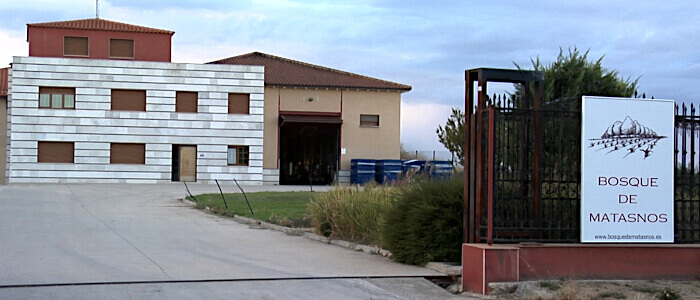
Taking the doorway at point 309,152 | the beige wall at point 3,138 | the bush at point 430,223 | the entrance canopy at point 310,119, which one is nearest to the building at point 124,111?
the entrance canopy at point 310,119

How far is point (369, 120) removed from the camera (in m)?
50.4

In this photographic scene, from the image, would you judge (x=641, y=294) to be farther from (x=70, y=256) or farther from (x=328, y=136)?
(x=328, y=136)

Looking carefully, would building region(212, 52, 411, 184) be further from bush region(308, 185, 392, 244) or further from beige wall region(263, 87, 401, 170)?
bush region(308, 185, 392, 244)

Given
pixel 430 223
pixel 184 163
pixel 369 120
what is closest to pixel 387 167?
pixel 369 120

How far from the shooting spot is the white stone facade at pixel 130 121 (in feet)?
148

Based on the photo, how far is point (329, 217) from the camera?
16.3 metres

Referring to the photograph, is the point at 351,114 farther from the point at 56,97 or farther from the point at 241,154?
the point at 56,97

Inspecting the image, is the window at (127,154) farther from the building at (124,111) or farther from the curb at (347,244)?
the curb at (347,244)

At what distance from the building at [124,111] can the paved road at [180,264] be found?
25.9 m

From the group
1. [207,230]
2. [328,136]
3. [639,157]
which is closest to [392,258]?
[639,157]

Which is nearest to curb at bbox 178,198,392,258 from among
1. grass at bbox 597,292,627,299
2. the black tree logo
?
A: the black tree logo

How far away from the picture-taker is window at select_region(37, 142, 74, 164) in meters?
45.6

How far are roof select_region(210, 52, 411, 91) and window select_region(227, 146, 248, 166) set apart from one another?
446 centimetres

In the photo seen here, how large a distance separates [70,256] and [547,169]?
776 cm
